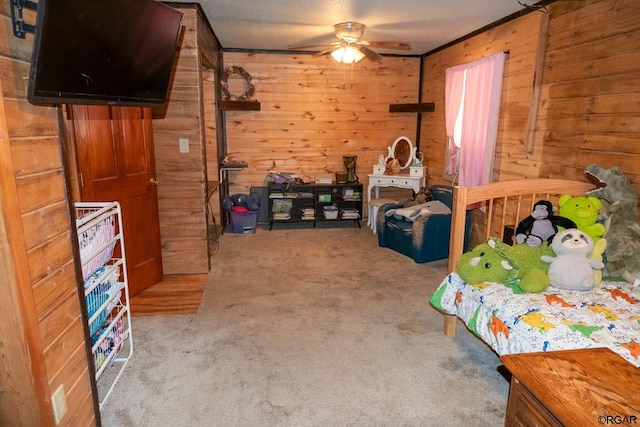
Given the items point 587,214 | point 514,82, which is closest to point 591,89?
point 514,82

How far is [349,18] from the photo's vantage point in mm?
3643

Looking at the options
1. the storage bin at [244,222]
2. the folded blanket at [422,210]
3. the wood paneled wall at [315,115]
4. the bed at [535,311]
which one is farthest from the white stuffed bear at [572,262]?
the wood paneled wall at [315,115]

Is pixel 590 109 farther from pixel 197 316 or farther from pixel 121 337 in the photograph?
pixel 121 337

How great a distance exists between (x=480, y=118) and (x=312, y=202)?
2.36 meters

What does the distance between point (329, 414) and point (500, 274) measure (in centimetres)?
118

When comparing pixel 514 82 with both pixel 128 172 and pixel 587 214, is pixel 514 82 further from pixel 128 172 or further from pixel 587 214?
pixel 128 172

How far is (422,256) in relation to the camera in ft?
12.8

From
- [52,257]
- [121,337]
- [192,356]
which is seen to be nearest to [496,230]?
[192,356]

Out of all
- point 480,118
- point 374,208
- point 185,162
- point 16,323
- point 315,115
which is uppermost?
point 315,115

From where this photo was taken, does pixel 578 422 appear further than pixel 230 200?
No

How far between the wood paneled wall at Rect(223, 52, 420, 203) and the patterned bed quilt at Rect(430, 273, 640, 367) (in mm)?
3470

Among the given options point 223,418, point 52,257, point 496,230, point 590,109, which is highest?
point 590,109

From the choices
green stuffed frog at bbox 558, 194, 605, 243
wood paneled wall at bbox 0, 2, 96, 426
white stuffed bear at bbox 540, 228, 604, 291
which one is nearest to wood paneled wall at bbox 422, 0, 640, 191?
green stuffed frog at bbox 558, 194, 605, 243

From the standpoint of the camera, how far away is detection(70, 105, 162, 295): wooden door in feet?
8.51
